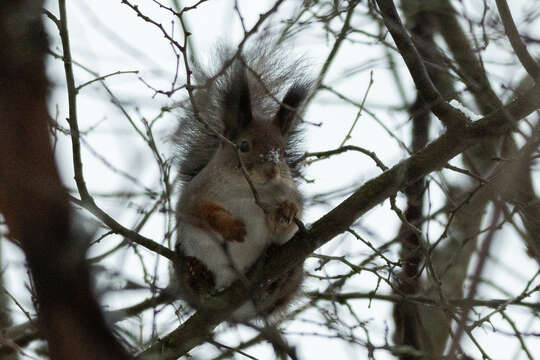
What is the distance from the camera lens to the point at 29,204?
1.11 metres

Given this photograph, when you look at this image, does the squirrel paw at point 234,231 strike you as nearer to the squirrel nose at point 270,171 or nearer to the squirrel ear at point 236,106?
the squirrel nose at point 270,171

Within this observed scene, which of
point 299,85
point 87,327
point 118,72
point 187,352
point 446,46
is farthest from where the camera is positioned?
point 446,46

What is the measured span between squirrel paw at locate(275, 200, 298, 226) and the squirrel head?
164 millimetres

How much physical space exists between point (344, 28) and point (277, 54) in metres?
0.35

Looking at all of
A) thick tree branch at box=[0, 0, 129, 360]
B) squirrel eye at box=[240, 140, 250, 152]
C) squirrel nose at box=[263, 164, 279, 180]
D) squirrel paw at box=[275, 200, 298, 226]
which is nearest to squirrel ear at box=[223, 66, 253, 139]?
squirrel eye at box=[240, 140, 250, 152]

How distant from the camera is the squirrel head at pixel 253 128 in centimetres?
294

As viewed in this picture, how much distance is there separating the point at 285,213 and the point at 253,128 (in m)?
0.54

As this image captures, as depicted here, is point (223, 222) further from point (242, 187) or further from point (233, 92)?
point (233, 92)

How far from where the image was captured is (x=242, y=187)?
288 cm

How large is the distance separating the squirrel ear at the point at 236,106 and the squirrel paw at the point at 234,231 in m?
0.51

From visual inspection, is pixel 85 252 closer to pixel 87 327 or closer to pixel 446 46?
pixel 87 327

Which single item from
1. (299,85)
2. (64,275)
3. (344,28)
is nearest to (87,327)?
(64,275)

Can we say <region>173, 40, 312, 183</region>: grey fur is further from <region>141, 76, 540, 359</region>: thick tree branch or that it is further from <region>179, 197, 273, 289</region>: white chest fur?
<region>141, 76, 540, 359</region>: thick tree branch

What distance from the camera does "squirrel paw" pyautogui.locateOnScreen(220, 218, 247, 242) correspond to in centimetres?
273
